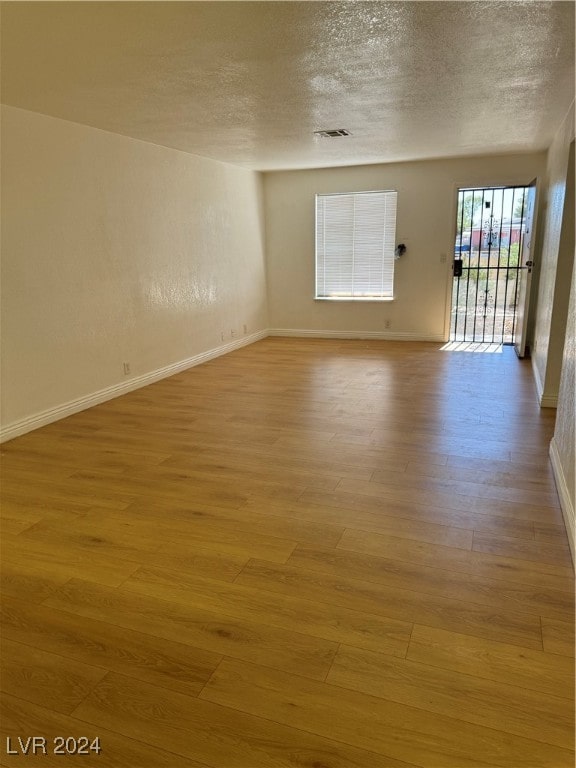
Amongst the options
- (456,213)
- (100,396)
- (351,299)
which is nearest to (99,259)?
(100,396)

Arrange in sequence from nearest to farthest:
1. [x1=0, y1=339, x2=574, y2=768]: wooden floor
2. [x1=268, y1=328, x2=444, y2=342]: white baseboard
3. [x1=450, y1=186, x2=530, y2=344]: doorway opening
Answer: [x1=0, y1=339, x2=574, y2=768]: wooden floor → [x1=450, y1=186, x2=530, y2=344]: doorway opening → [x1=268, y1=328, x2=444, y2=342]: white baseboard

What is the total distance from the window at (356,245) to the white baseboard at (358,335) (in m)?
0.53

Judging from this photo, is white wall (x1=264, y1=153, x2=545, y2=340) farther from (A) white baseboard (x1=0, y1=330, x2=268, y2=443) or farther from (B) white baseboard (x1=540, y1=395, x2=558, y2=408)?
(B) white baseboard (x1=540, y1=395, x2=558, y2=408)

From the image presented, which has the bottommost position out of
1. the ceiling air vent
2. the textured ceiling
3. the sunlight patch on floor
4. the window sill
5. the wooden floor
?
the wooden floor

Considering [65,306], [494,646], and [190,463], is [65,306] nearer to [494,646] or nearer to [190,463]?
[190,463]

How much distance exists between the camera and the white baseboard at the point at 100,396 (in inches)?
154

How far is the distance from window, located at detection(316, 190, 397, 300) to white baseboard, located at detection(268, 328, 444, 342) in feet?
1.75

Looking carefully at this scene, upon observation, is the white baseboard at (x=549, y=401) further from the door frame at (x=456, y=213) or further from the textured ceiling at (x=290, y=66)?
the door frame at (x=456, y=213)

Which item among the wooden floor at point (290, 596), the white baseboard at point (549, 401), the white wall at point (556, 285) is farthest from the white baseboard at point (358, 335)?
the wooden floor at point (290, 596)

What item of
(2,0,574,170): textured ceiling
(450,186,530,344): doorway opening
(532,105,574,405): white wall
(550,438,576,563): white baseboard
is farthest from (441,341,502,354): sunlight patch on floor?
(550,438,576,563): white baseboard

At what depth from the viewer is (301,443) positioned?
3625mm

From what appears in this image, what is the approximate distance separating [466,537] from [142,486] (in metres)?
1.85

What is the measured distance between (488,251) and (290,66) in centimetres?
485

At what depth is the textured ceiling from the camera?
2.29 m
